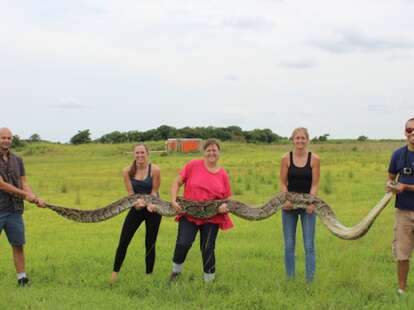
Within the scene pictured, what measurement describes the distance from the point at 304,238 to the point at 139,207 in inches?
99.5

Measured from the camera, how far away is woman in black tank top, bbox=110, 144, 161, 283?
292 inches

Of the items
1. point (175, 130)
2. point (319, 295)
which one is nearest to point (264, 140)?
point (175, 130)

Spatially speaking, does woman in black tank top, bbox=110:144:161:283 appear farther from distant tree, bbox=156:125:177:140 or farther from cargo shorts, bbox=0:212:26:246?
distant tree, bbox=156:125:177:140

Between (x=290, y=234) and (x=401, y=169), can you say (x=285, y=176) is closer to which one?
(x=290, y=234)

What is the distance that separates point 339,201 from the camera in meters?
16.1

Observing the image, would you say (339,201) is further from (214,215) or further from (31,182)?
(31,182)

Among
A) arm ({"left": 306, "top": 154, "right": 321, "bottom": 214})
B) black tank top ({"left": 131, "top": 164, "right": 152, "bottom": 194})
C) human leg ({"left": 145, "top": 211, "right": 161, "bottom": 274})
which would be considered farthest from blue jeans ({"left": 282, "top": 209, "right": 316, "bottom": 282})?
black tank top ({"left": 131, "top": 164, "right": 152, "bottom": 194})

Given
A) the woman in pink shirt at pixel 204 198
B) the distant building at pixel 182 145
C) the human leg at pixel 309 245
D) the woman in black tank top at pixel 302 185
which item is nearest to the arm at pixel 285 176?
the woman in black tank top at pixel 302 185

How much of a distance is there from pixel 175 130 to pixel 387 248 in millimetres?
75871

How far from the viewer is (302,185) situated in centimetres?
714

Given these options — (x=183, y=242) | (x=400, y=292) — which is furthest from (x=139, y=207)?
(x=400, y=292)

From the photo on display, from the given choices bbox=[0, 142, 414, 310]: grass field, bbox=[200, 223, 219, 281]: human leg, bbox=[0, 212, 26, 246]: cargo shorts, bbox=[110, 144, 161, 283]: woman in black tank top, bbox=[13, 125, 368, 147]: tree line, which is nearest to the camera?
bbox=[0, 142, 414, 310]: grass field

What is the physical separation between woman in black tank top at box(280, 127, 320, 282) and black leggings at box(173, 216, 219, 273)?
3.68ft

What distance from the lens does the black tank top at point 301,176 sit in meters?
7.12
